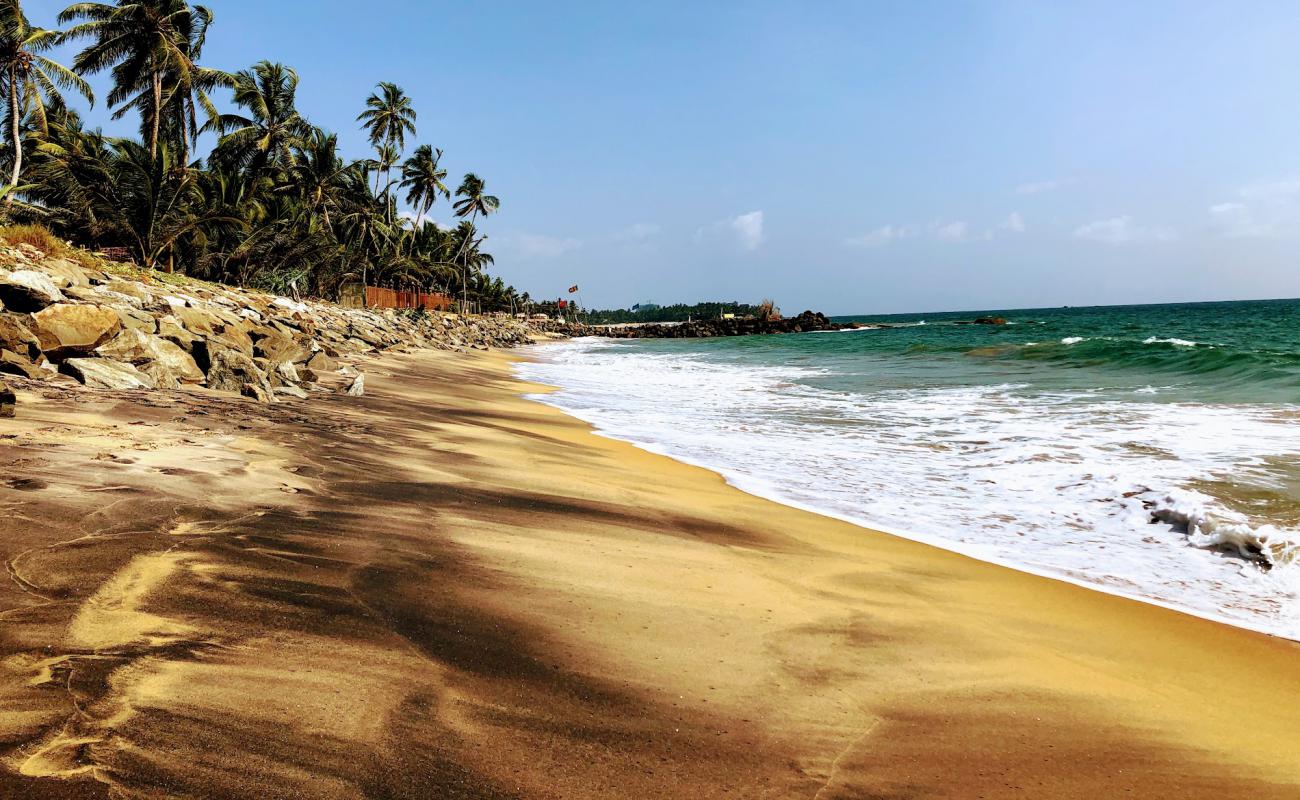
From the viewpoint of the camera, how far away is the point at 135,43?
28594 mm

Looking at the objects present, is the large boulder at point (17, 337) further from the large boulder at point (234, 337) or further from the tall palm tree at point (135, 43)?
the tall palm tree at point (135, 43)

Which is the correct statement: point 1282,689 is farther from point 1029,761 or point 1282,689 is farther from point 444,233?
point 444,233

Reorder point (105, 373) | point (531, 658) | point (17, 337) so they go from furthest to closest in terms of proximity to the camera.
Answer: point (105, 373) < point (17, 337) < point (531, 658)

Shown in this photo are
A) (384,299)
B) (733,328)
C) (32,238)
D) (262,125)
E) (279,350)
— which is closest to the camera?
(279,350)

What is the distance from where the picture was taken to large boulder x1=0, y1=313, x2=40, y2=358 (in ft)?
21.0

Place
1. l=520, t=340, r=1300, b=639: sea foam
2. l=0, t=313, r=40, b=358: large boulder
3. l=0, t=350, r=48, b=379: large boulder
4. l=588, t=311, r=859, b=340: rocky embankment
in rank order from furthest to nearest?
l=588, t=311, r=859, b=340: rocky embankment → l=0, t=313, r=40, b=358: large boulder → l=0, t=350, r=48, b=379: large boulder → l=520, t=340, r=1300, b=639: sea foam

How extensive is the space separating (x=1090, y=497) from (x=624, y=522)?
451 centimetres

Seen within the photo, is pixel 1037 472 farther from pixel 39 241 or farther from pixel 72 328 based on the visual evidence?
pixel 39 241

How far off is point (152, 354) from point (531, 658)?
24.2 feet

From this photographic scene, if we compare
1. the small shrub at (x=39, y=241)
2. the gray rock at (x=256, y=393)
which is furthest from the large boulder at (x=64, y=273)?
the gray rock at (x=256, y=393)

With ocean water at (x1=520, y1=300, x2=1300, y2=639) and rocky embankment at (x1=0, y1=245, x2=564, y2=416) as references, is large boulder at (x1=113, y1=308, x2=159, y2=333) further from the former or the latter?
ocean water at (x1=520, y1=300, x2=1300, y2=639)

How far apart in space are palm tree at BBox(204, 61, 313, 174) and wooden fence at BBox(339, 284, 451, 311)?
819cm

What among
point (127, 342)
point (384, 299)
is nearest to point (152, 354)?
point (127, 342)

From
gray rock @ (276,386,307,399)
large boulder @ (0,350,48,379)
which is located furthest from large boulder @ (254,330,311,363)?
large boulder @ (0,350,48,379)
